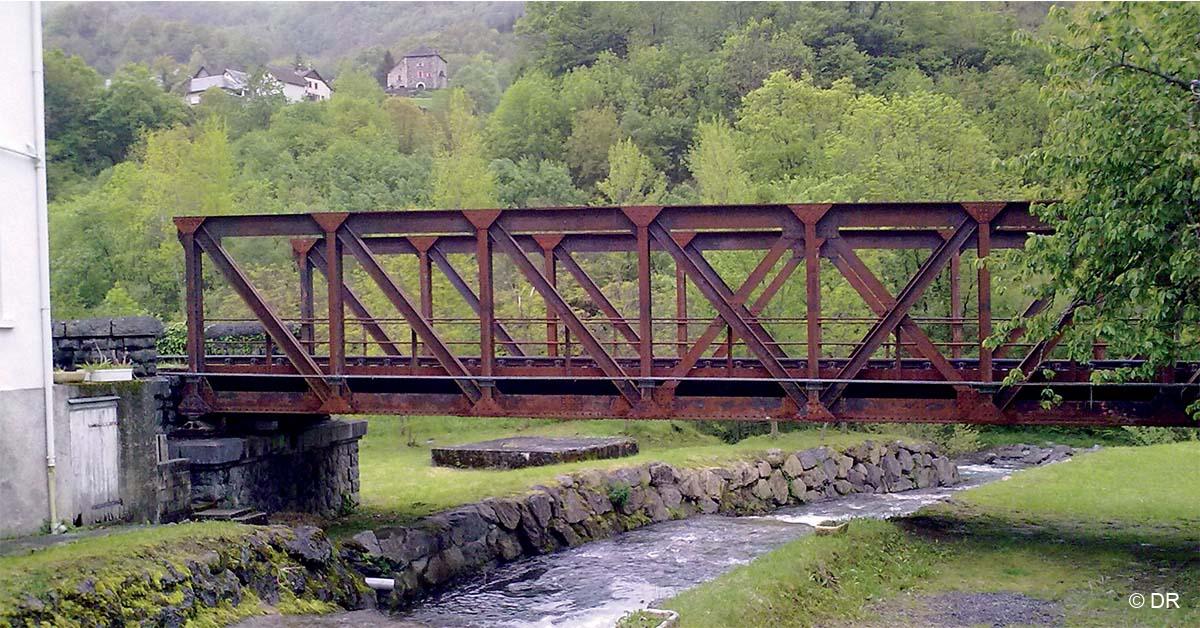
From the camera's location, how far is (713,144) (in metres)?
49.0

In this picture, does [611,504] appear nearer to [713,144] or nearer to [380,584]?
[380,584]

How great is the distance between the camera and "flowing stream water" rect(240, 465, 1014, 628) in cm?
2012

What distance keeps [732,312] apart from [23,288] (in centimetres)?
1239

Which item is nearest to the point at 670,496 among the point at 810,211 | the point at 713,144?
the point at 810,211

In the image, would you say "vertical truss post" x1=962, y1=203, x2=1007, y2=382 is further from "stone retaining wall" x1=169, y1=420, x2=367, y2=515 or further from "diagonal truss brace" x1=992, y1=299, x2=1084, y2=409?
"stone retaining wall" x1=169, y1=420, x2=367, y2=515

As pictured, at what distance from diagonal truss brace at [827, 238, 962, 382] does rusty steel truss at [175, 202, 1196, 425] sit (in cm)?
5

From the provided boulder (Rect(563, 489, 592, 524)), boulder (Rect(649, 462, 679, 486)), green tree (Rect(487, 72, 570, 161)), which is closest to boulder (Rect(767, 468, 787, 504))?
boulder (Rect(649, 462, 679, 486))

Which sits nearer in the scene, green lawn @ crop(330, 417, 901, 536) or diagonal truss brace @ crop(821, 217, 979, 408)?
diagonal truss brace @ crop(821, 217, 979, 408)

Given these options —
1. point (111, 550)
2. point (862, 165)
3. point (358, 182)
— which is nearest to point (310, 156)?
point (358, 182)

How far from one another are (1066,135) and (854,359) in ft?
19.0

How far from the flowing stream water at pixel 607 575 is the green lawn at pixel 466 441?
103 inches

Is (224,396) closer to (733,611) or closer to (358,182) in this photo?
(733,611)

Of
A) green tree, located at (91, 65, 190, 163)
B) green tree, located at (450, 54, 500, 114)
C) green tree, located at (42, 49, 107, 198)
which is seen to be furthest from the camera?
green tree, located at (450, 54, 500, 114)

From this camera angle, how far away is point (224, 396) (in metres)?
24.5
